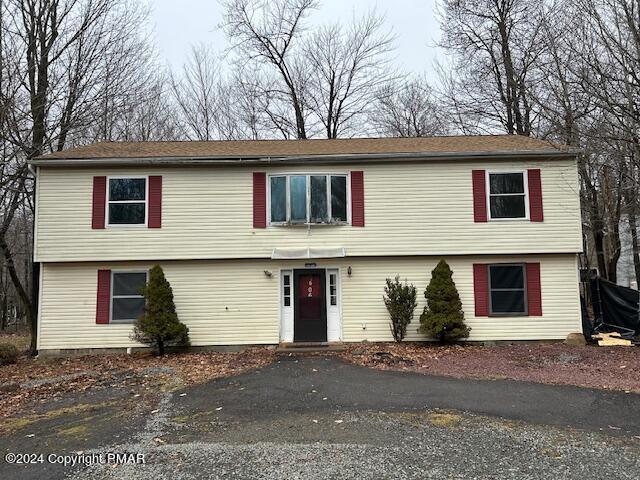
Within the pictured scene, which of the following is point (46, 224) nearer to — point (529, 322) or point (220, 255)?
point (220, 255)

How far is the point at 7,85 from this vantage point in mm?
10172

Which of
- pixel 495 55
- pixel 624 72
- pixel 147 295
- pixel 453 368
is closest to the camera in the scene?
pixel 453 368

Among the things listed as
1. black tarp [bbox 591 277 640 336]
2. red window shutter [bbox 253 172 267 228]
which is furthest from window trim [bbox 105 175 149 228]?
black tarp [bbox 591 277 640 336]

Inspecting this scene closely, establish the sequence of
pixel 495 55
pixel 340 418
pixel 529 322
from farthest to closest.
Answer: pixel 495 55, pixel 529 322, pixel 340 418

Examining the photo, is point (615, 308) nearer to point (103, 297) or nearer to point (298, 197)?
point (298, 197)

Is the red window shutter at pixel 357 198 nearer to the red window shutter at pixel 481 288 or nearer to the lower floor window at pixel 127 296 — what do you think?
the red window shutter at pixel 481 288

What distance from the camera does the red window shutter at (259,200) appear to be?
473 inches

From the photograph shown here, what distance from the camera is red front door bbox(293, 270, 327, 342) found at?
12023 millimetres

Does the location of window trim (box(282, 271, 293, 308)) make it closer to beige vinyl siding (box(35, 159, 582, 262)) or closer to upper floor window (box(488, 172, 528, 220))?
beige vinyl siding (box(35, 159, 582, 262))

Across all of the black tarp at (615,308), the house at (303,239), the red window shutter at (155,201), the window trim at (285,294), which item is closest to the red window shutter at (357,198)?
the house at (303,239)

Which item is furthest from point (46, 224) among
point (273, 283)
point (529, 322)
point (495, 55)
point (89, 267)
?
point (495, 55)

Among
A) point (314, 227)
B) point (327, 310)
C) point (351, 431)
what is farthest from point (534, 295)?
Result: point (351, 431)

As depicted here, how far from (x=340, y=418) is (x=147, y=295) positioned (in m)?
6.82

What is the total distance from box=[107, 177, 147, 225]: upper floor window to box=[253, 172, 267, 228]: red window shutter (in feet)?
9.43
